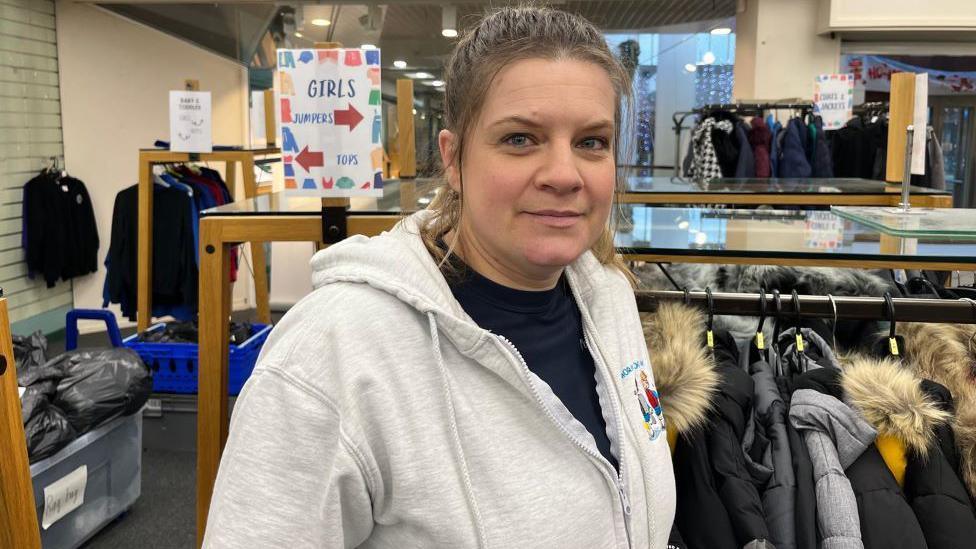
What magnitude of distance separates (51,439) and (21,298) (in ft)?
13.5

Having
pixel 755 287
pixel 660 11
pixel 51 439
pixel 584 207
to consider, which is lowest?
pixel 51 439

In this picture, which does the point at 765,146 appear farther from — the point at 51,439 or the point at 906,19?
the point at 51,439

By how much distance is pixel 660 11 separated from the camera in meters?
7.93

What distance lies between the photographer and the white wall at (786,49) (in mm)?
7465

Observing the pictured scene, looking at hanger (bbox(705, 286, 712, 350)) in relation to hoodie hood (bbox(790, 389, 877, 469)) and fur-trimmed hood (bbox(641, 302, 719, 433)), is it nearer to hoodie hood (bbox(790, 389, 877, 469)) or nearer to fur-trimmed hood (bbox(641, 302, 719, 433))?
fur-trimmed hood (bbox(641, 302, 719, 433))

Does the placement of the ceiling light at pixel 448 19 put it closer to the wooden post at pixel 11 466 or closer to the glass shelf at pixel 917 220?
the glass shelf at pixel 917 220

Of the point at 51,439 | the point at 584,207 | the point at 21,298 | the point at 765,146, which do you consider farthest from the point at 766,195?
the point at 21,298

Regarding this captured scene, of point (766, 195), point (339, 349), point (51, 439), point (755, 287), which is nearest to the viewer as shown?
point (339, 349)

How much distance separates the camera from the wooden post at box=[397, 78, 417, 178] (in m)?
2.85

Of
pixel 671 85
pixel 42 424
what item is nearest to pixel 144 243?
pixel 42 424

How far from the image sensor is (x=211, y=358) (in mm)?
1707

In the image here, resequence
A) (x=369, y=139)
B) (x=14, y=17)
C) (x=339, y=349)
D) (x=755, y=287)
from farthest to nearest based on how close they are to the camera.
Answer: (x=14, y=17) → (x=755, y=287) → (x=369, y=139) → (x=339, y=349)

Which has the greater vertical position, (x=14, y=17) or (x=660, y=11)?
(x=660, y=11)

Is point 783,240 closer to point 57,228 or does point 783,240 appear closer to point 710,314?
point 710,314
